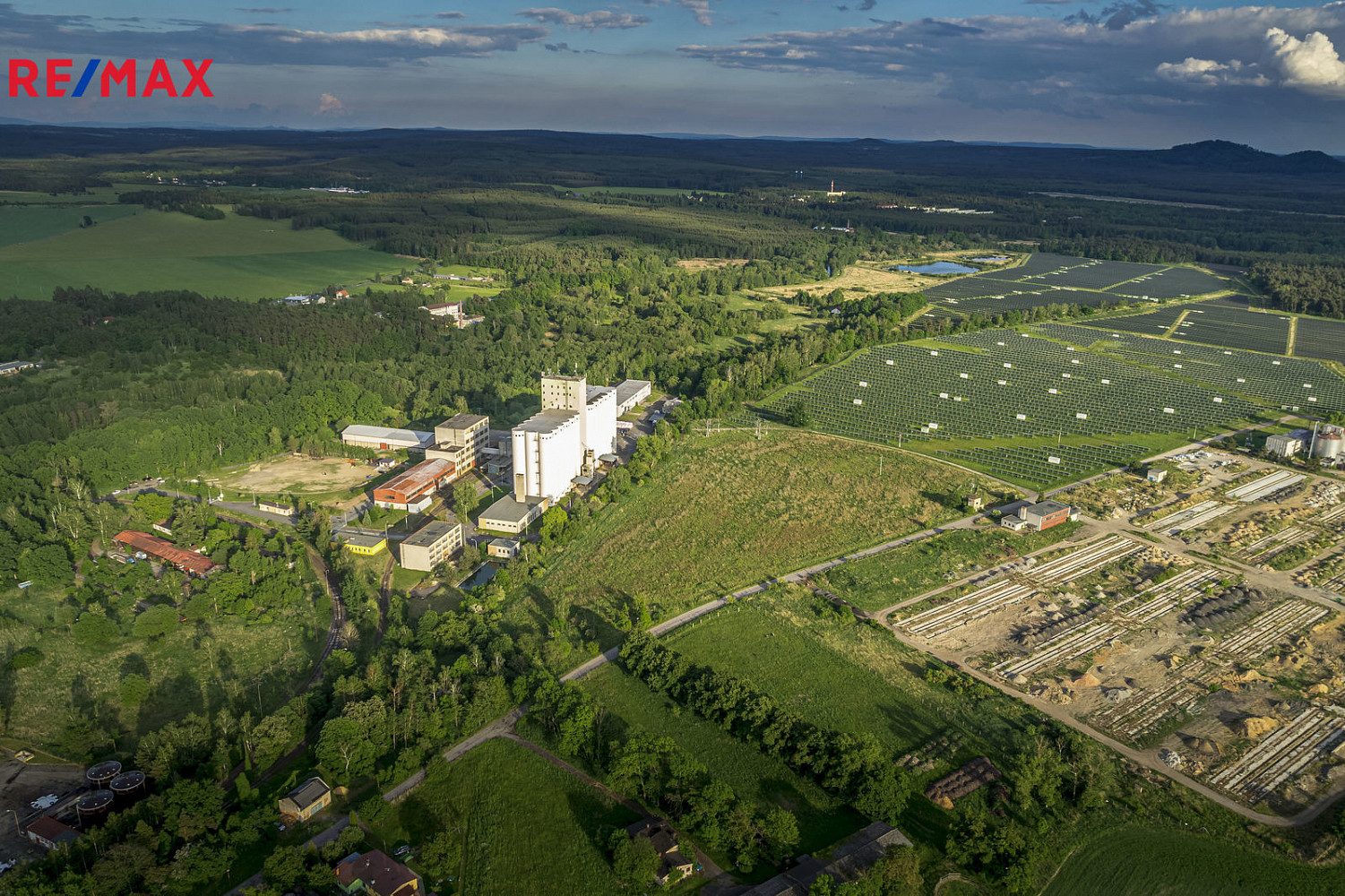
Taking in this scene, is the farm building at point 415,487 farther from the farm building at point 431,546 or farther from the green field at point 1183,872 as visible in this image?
the green field at point 1183,872

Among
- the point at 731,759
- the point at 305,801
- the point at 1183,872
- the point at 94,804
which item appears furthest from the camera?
the point at 731,759

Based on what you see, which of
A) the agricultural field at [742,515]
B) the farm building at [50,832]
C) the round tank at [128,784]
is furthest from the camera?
the agricultural field at [742,515]

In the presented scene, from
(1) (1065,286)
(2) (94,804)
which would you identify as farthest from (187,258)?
(1) (1065,286)

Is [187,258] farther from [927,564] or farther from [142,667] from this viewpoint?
[927,564]

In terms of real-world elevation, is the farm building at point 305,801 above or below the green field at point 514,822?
above

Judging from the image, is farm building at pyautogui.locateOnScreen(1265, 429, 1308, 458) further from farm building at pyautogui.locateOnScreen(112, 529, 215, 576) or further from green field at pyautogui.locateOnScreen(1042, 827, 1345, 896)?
farm building at pyautogui.locateOnScreen(112, 529, 215, 576)

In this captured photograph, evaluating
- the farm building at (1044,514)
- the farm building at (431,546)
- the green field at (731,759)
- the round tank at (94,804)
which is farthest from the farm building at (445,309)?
the round tank at (94,804)
